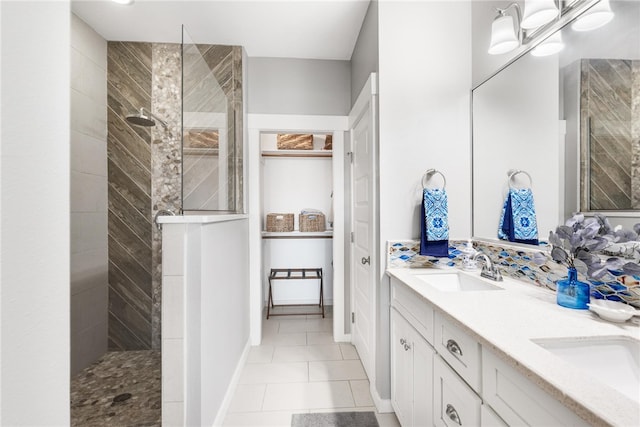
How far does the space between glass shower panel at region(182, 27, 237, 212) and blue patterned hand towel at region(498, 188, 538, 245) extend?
178cm

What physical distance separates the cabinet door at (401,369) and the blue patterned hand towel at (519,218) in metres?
0.78

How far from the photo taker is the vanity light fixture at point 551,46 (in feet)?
4.39

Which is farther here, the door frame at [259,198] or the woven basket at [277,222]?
the woven basket at [277,222]

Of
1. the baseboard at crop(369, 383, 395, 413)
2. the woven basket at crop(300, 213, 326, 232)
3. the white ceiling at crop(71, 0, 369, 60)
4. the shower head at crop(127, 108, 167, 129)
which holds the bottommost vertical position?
the baseboard at crop(369, 383, 395, 413)

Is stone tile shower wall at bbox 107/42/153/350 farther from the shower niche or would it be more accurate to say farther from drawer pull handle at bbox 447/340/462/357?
drawer pull handle at bbox 447/340/462/357

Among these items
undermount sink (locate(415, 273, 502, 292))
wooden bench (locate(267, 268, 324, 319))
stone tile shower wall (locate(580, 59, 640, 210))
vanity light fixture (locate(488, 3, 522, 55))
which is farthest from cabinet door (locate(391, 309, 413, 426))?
wooden bench (locate(267, 268, 324, 319))

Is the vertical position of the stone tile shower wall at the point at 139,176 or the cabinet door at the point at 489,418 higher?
the stone tile shower wall at the point at 139,176

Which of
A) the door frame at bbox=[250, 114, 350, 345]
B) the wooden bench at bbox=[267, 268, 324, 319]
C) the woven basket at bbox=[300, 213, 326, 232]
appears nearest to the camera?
the door frame at bbox=[250, 114, 350, 345]

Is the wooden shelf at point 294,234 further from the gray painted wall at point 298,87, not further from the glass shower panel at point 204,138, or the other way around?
the gray painted wall at point 298,87

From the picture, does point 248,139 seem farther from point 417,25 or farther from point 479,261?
point 479,261

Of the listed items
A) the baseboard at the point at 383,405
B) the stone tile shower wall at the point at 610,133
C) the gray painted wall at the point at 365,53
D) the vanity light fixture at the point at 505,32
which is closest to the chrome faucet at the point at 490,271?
the stone tile shower wall at the point at 610,133

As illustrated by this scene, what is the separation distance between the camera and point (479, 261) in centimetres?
183

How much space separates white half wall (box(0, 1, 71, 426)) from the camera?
43 cm

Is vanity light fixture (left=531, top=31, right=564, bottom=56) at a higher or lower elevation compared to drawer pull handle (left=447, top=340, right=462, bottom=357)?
higher
